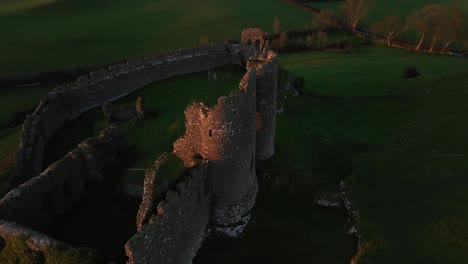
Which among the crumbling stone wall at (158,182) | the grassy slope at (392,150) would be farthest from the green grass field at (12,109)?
the grassy slope at (392,150)

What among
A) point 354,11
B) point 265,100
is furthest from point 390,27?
point 265,100

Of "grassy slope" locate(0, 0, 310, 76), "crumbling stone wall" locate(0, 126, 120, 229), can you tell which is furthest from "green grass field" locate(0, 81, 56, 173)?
"crumbling stone wall" locate(0, 126, 120, 229)

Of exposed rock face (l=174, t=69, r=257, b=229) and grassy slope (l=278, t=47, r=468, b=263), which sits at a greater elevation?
exposed rock face (l=174, t=69, r=257, b=229)

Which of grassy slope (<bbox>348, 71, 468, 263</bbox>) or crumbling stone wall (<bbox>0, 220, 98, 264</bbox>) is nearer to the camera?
crumbling stone wall (<bbox>0, 220, 98, 264</bbox>)

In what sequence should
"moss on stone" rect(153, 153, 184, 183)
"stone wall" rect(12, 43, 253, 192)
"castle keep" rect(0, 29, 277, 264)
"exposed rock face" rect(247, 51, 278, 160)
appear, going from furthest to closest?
"stone wall" rect(12, 43, 253, 192)
"exposed rock face" rect(247, 51, 278, 160)
"moss on stone" rect(153, 153, 184, 183)
"castle keep" rect(0, 29, 277, 264)

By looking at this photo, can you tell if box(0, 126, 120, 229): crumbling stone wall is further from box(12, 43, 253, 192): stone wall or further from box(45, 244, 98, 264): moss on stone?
box(45, 244, 98, 264): moss on stone

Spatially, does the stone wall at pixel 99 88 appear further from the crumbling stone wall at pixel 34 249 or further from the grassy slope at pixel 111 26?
the grassy slope at pixel 111 26

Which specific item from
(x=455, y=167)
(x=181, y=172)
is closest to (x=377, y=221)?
(x=455, y=167)
